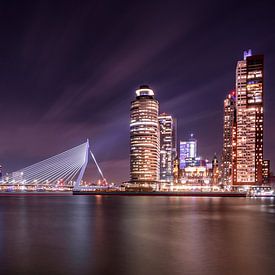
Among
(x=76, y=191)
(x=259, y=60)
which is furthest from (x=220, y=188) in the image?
(x=76, y=191)

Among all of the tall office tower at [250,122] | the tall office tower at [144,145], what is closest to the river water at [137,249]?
the tall office tower at [250,122]

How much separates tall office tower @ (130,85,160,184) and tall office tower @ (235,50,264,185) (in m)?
43.2

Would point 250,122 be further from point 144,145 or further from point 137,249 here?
point 137,249

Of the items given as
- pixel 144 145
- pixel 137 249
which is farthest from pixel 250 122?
pixel 137 249

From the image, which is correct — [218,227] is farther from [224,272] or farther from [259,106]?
[259,106]

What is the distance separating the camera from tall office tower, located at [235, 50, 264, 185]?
581ft

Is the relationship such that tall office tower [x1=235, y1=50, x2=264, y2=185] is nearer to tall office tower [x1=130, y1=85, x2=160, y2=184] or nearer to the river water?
tall office tower [x1=130, y1=85, x2=160, y2=184]

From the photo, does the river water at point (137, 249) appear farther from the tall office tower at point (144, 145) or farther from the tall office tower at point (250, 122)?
the tall office tower at point (144, 145)

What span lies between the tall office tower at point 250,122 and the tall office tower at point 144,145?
43218mm

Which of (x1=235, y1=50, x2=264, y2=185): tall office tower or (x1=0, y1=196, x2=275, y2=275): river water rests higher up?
(x1=235, y1=50, x2=264, y2=185): tall office tower

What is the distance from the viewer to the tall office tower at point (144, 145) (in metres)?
192

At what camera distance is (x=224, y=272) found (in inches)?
715

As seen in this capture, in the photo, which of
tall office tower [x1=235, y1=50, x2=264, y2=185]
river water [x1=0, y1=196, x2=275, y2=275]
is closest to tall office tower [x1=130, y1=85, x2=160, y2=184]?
tall office tower [x1=235, y1=50, x2=264, y2=185]

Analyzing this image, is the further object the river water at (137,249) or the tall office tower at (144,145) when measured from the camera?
the tall office tower at (144,145)
